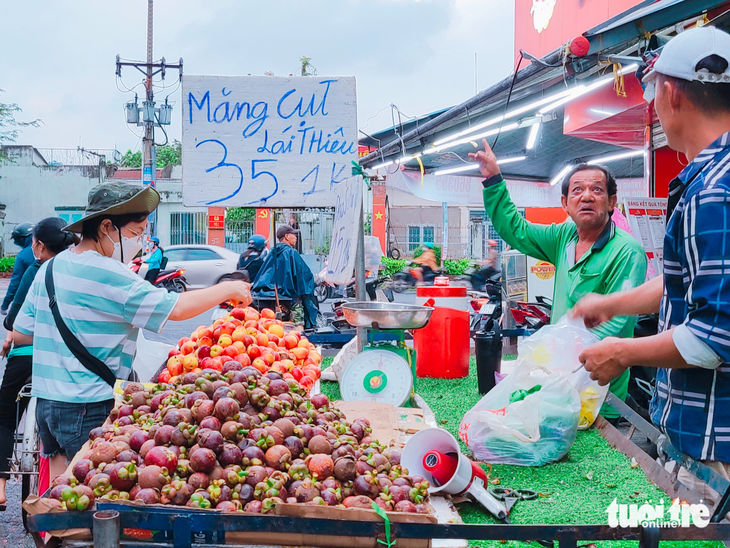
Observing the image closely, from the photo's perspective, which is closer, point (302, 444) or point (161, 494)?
point (161, 494)

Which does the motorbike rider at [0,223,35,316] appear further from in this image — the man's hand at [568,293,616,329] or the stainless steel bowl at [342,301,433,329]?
the man's hand at [568,293,616,329]

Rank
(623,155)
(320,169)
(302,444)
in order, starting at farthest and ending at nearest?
(623,155)
(320,169)
(302,444)

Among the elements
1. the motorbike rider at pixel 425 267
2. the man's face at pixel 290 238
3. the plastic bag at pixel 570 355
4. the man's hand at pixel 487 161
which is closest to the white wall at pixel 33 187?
the motorbike rider at pixel 425 267

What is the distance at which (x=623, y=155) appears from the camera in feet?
36.4

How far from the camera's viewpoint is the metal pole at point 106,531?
49.1 inches

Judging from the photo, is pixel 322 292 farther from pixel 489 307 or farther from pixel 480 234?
pixel 480 234

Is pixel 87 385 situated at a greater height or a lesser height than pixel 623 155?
lesser


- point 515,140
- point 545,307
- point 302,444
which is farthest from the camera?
point 515,140

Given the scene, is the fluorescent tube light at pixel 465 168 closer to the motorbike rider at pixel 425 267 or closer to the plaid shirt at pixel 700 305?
the motorbike rider at pixel 425 267

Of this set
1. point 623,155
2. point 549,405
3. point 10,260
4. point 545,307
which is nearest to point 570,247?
point 549,405

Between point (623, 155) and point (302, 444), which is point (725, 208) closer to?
point (302, 444)

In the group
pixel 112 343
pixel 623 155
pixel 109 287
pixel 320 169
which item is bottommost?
pixel 112 343

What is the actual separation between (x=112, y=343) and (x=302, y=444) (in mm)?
1265

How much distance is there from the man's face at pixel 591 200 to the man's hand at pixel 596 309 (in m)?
0.92
